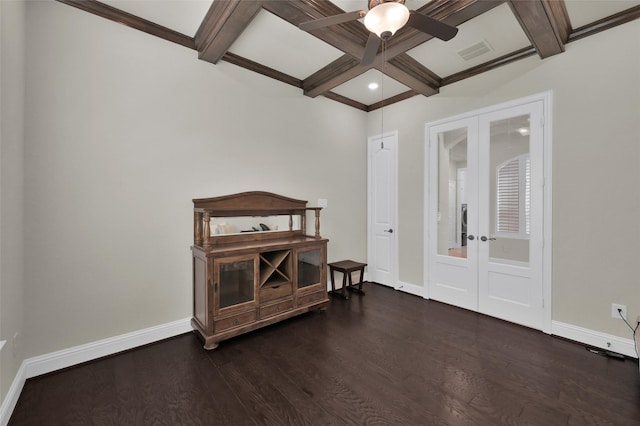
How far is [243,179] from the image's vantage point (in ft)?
9.99

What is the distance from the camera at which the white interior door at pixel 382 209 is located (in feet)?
13.4

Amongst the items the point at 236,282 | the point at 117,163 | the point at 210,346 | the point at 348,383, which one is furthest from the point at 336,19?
the point at 210,346

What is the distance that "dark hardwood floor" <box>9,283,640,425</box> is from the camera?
1.63 meters

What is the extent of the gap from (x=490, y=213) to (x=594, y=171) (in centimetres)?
93

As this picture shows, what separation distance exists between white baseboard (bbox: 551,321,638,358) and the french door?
142 mm

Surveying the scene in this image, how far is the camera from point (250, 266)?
257cm

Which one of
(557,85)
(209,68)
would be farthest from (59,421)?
(557,85)

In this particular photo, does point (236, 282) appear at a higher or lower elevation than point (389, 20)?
lower

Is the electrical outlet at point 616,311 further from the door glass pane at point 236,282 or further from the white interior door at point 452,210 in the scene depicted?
the door glass pane at point 236,282

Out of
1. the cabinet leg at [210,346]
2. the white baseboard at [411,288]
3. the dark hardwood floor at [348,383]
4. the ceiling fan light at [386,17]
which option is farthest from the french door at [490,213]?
the cabinet leg at [210,346]

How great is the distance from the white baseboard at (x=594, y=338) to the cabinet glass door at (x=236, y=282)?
3014 mm

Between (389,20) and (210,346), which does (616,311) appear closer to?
(389,20)

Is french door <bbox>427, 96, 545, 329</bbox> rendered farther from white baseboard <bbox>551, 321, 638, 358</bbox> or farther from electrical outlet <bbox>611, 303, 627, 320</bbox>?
electrical outlet <bbox>611, 303, 627, 320</bbox>

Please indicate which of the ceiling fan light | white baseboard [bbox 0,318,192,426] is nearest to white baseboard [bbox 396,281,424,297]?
white baseboard [bbox 0,318,192,426]
